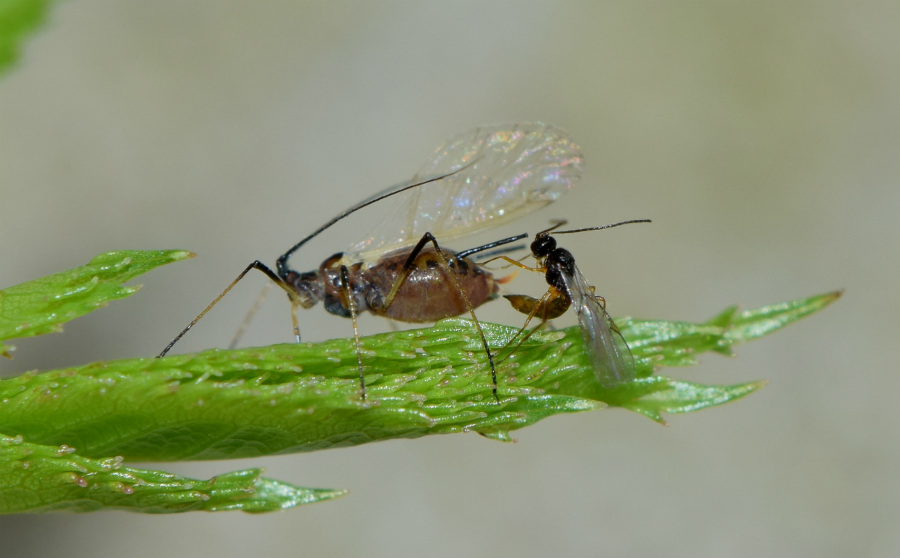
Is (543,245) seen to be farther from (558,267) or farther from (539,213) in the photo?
(539,213)

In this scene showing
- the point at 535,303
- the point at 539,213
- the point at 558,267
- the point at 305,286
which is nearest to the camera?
the point at 535,303

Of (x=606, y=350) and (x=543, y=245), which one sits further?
(x=543, y=245)

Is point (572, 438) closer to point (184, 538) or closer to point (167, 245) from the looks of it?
point (184, 538)

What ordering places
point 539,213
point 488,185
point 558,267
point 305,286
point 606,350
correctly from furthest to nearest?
point 539,213
point 488,185
point 305,286
point 558,267
point 606,350

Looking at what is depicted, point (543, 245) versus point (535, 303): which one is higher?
point (543, 245)

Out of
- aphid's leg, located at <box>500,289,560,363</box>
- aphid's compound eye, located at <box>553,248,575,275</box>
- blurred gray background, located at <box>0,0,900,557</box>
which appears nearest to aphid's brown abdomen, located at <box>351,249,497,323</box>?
aphid's leg, located at <box>500,289,560,363</box>

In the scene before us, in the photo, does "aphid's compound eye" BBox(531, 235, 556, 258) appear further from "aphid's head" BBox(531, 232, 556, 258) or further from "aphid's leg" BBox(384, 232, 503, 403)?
"aphid's leg" BBox(384, 232, 503, 403)

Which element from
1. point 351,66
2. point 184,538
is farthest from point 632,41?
point 184,538

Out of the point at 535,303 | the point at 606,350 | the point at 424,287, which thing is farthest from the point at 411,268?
the point at 606,350
